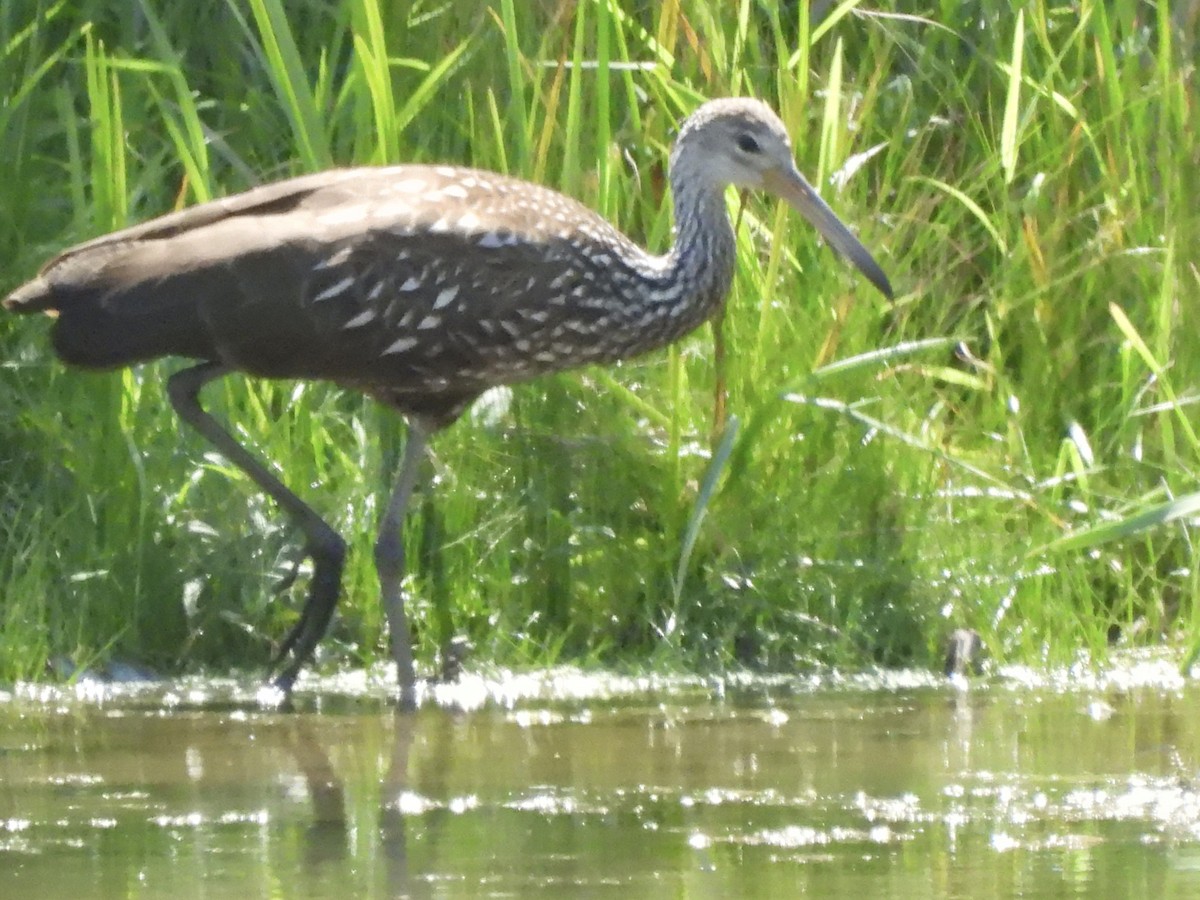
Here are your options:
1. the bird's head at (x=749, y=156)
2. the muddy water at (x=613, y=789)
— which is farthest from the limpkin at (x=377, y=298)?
the muddy water at (x=613, y=789)

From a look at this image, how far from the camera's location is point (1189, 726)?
493cm

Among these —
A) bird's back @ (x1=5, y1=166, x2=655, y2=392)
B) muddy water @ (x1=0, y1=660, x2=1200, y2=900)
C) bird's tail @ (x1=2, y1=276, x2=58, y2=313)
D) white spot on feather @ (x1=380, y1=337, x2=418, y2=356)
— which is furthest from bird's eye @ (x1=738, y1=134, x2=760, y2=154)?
bird's tail @ (x1=2, y1=276, x2=58, y2=313)

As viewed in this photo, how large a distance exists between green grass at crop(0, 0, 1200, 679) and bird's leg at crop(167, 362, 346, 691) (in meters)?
0.18

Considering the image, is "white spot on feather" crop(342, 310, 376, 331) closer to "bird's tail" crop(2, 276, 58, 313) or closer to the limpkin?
the limpkin

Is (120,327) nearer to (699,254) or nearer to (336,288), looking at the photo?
(336,288)

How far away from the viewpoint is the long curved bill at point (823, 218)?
5992mm

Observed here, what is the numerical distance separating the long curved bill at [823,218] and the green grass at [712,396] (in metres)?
0.14

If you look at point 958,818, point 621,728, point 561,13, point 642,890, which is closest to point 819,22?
point 561,13

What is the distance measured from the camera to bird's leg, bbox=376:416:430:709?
5473 millimetres

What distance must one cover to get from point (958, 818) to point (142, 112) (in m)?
3.88

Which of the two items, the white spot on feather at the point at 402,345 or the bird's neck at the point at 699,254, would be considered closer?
the white spot on feather at the point at 402,345

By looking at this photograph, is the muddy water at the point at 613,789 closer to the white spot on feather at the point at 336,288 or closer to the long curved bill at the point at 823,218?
the white spot on feather at the point at 336,288

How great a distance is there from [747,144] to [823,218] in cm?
27

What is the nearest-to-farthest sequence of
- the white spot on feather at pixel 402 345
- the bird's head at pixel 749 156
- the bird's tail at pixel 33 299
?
the bird's tail at pixel 33 299
the white spot on feather at pixel 402 345
the bird's head at pixel 749 156
